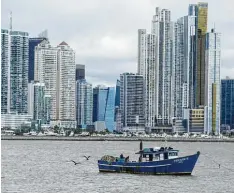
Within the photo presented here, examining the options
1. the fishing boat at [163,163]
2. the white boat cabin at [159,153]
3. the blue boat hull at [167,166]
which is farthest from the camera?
the blue boat hull at [167,166]

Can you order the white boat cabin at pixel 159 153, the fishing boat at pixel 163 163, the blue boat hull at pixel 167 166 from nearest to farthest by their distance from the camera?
the white boat cabin at pixel 159 153 < the fishing boat at pixel 163 163 < the blue boat hull at pixel 167 166

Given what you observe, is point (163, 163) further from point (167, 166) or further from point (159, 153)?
point (159, 153)

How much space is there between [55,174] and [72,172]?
433 centimetres

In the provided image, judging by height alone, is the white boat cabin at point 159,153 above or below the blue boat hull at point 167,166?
above

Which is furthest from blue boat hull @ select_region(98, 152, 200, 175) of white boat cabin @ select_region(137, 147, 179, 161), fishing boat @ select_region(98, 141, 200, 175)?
white boat cabin @ select_region(137, 147, 179, 161)

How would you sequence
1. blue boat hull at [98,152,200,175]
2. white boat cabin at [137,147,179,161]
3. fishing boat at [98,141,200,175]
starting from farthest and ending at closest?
1. blue boat hull at [98,152,200,175]
2. fishing boat at [98,141,200,175]
3. white boat cabin at [137,147,179,161]

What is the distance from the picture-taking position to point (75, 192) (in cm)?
5209

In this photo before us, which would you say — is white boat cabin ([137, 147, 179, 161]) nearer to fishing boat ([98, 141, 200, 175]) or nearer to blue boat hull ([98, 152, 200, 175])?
fishing boat ([98, 141, 200, 175])

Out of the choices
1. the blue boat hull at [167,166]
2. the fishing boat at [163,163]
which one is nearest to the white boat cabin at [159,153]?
the fishing boat at [163,163]

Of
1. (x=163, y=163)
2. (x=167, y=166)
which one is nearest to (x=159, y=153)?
(x=163, y=163)

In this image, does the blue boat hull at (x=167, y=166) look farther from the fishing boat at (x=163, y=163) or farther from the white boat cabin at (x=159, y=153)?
the white boat cabin at (x=159, y=153)

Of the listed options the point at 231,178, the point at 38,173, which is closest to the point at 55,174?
the point at 38,173

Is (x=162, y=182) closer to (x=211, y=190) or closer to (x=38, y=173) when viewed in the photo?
(x=211, y=190)

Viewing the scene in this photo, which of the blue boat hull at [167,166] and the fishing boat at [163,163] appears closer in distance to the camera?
the fishing boat at [163,163]
